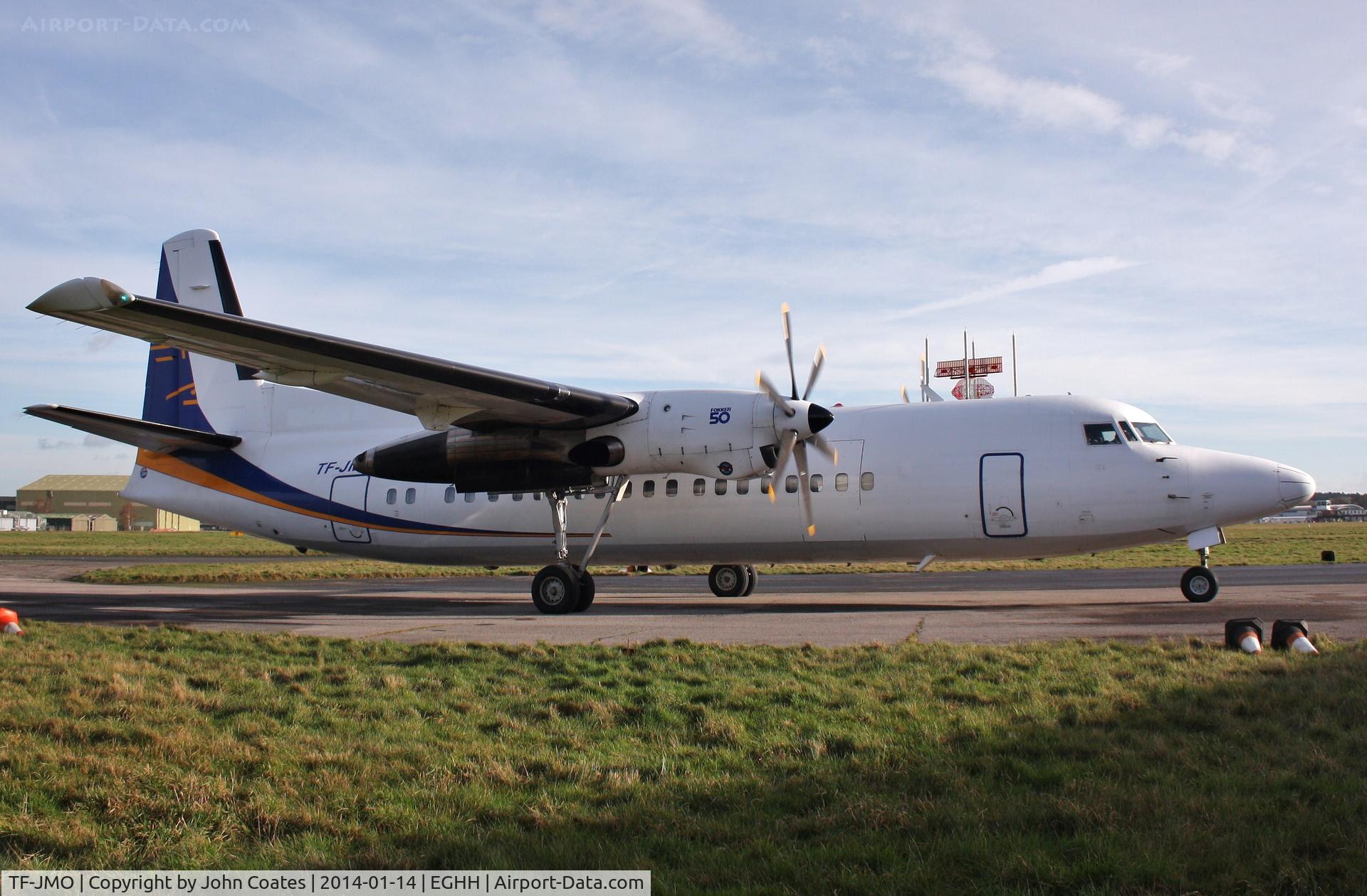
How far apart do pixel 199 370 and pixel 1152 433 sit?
19.6 meters

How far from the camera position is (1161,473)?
15.2 m

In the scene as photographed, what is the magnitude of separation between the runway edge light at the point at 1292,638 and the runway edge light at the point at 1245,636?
15 cm

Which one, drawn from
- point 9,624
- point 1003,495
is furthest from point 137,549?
point 1003,495

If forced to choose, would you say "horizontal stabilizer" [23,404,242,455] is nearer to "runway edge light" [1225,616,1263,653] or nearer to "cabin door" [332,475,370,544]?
"cabin door" [332,475,370,544]

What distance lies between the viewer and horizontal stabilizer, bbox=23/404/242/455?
52.6 ft

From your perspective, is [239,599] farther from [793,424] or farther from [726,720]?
[726,720]

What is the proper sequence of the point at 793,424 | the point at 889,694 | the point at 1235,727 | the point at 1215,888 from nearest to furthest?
the point at 1215,888, the point at 1235,727, the point at 889,694, the point at 793,424

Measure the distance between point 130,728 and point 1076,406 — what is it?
14.5 meters

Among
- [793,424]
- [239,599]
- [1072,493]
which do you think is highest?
[793,424]

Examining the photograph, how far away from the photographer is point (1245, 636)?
9070 millimetres

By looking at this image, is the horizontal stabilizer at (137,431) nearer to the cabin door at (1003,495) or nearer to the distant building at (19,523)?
the cabin door at (1003,495)

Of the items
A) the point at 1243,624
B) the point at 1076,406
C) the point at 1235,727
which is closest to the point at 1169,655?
the point at 1243,624

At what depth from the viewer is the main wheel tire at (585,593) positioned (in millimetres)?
16094

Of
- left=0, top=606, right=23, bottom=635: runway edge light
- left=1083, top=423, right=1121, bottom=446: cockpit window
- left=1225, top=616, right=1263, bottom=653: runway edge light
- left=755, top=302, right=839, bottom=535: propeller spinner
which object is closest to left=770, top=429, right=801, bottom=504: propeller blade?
left=755, top=302, right=839, bottom=535: propeller spinner
